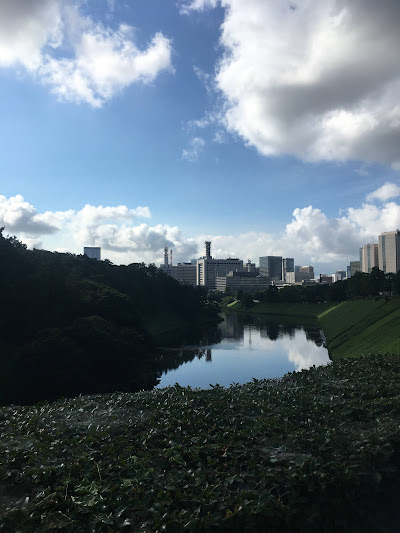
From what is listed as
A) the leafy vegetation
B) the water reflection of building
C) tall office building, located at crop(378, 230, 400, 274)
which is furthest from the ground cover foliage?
tall office building, located at crop(378, 230, 400, 274)

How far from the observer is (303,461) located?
316 inches

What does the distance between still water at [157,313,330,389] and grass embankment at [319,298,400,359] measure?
8.68 feet

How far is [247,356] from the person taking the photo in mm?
47938

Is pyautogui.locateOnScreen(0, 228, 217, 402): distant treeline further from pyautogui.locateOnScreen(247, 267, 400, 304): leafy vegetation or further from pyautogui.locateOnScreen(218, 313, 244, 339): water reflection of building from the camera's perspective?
pyautogui.locateOnScreen(247, 267, 400, 304): leafy vegetation

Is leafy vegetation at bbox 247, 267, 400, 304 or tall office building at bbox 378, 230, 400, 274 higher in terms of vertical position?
tall office building at bbox 378, 230, 400, 274

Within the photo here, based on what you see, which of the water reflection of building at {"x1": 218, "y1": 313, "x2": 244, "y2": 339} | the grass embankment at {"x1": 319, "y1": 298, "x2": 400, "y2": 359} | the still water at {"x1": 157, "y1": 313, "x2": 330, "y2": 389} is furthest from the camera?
the water reflection of building at {"x1": 218, "y1": 313, "x2": 244, "y2": 339}

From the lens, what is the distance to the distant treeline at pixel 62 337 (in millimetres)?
31922

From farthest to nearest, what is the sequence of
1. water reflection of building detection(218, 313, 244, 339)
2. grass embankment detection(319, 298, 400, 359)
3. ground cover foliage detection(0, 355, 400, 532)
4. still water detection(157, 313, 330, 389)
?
water reflection of building detection(218, 313, 244, 339) → still water detection(157, 313, 330, 389) → grass embankment detection(319, 298, 400, 359) → ground cover foliage detection(0, 355, 400, 532)

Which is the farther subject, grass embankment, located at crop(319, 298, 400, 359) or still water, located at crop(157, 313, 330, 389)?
still water, located at crop(157, 313, 330, 389)

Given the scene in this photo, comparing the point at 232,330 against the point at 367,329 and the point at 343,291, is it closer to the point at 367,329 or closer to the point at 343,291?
the point at 367,329

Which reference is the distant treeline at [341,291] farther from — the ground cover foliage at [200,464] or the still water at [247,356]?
the ground cover foliage at [200,464]

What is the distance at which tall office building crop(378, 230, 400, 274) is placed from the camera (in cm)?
17338

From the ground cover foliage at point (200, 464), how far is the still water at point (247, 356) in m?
22.5

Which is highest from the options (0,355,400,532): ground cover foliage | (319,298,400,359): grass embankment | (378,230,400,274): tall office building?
(378,230,400,274): tall office building
